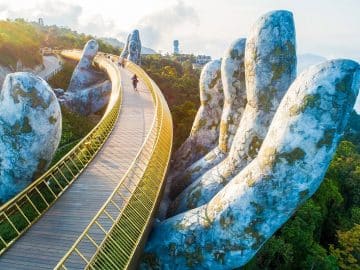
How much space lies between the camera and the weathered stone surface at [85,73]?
102ft

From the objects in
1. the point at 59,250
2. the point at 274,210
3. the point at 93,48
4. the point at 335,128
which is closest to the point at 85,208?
the point at 59,250

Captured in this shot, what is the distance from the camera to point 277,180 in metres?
9.62

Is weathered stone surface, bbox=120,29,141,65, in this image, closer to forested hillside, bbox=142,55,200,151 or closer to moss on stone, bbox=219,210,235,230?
forested hillside, bbox=142,55,200,151

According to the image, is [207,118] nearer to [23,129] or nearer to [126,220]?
[23,129]

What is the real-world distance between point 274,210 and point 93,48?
26.0 metres

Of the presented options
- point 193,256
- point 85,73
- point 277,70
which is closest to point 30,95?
point 193,256

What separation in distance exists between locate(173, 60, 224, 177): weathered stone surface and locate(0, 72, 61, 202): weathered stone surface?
7331 millimetres

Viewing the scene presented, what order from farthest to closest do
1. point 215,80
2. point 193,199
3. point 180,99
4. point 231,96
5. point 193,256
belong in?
point 180,99, point 215,80, point 231,96, point 193,199, point 193,256

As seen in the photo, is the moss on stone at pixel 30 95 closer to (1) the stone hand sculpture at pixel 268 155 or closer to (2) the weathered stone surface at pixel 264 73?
(1) the stone hand sculpture at pixel 268 155

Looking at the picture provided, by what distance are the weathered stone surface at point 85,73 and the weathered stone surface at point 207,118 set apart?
15074mm

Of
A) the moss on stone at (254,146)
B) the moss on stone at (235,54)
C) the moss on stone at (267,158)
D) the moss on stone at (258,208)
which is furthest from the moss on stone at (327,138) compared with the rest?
the moss on stone at (235,54)

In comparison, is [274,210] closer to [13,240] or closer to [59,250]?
[59,250]

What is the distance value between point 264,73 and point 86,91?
18.4 metres

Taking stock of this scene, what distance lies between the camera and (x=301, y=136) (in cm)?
924
